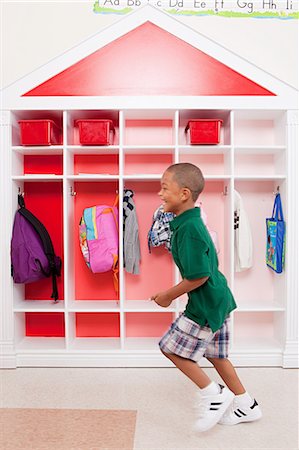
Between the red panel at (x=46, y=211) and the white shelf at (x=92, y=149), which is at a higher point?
the white shelf at (x=92, y=149)

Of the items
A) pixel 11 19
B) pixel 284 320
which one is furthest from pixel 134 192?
pixel 11 19

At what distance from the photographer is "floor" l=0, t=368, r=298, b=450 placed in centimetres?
210

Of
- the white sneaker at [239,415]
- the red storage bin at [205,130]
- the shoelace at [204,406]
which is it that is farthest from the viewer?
the red storage bin at [205,130]

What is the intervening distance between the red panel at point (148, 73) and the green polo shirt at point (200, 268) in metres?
1.41

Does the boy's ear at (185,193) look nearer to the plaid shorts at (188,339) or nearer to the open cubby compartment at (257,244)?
the plaid shorts at (188,339)

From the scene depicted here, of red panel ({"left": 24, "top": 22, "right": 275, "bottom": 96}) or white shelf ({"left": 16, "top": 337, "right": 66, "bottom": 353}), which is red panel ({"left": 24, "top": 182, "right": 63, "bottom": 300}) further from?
red panel ({"left": 24, "top": 22, "right": 275, "bottom": 96})

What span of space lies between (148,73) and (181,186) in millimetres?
1427

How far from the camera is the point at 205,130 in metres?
3.10

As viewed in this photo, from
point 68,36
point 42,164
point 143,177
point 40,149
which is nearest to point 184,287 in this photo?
point 143,177

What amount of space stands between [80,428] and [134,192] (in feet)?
5.99

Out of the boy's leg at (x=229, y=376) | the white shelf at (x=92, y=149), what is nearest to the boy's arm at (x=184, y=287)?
the boy's leg at (x=229, y=376)

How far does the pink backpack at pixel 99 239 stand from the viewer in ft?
10.4

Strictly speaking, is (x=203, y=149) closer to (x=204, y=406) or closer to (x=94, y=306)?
(x=94, y=306)

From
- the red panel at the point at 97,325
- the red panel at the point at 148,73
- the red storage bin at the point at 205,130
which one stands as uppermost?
the red panel at the point at 148,73
